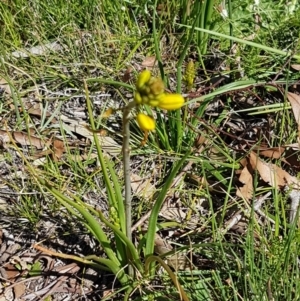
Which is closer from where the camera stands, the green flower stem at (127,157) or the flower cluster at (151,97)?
the flower cluster at (151,97)

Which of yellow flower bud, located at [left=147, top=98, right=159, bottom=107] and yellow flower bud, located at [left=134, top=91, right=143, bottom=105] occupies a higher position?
yellow flower bud, located at [left=134, top=91, right=143, bottom=105]

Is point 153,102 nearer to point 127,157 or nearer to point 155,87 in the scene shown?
point 155,87

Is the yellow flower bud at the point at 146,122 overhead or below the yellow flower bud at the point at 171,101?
below

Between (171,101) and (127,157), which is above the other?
(171,101)

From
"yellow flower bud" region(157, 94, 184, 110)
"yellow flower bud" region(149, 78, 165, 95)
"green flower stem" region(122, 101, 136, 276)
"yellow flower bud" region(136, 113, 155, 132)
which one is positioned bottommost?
"green flower stem" region(122, 101, 136, 276)

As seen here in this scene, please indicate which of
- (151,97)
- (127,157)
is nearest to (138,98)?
(151,97)

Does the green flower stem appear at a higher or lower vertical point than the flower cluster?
lower

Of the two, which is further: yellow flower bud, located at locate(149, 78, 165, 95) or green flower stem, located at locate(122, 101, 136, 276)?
green flower stem, located at locate(122, 101, 136, 276)

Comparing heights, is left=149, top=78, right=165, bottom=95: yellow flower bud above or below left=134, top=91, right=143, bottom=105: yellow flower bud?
above

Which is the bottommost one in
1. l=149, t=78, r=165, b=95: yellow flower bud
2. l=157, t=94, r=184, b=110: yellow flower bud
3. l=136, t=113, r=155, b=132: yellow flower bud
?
l=136, t=113, r=155, b=132: yellow flower bud

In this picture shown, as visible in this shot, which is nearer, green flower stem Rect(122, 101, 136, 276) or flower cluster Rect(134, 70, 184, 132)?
flower cluster Rect(134, 70, 184, 132)

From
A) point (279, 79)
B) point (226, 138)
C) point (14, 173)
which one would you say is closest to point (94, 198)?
point (14, 173)

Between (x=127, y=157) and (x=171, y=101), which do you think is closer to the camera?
(x=171, y=101)
